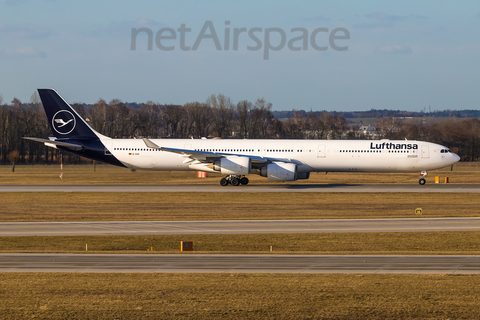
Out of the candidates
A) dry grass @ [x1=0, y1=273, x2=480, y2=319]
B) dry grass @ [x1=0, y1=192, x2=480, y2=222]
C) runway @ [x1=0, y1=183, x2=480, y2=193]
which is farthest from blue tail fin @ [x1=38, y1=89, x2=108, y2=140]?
dry grass @ [x1=0, y1=273, x2=480, y2=319]

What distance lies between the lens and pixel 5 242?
2428 cm

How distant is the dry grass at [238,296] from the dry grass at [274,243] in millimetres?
5647

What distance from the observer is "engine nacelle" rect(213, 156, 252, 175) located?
48.8 meters

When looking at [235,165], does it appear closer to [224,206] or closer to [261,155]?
[261,155]

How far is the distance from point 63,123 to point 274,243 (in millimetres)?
36051

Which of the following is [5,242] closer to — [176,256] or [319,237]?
[176,256]

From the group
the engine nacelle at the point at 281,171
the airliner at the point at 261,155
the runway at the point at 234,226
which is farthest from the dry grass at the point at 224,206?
the airliner at the point at 261,155

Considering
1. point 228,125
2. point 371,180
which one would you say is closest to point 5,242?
point 371,180

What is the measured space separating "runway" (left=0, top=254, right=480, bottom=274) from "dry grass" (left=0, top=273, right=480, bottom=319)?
1054mm

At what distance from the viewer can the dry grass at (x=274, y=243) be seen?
2272 cm

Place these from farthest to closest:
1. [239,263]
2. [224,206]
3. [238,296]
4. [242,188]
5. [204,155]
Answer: [204,155] < [242,188] < [224,206] < [239,263] < [238,296]

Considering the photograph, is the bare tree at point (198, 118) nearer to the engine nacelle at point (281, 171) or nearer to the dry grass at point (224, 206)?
the engine nacelle at point (281, 171)

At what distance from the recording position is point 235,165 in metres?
48.9

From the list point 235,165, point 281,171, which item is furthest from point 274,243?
point 235,165
